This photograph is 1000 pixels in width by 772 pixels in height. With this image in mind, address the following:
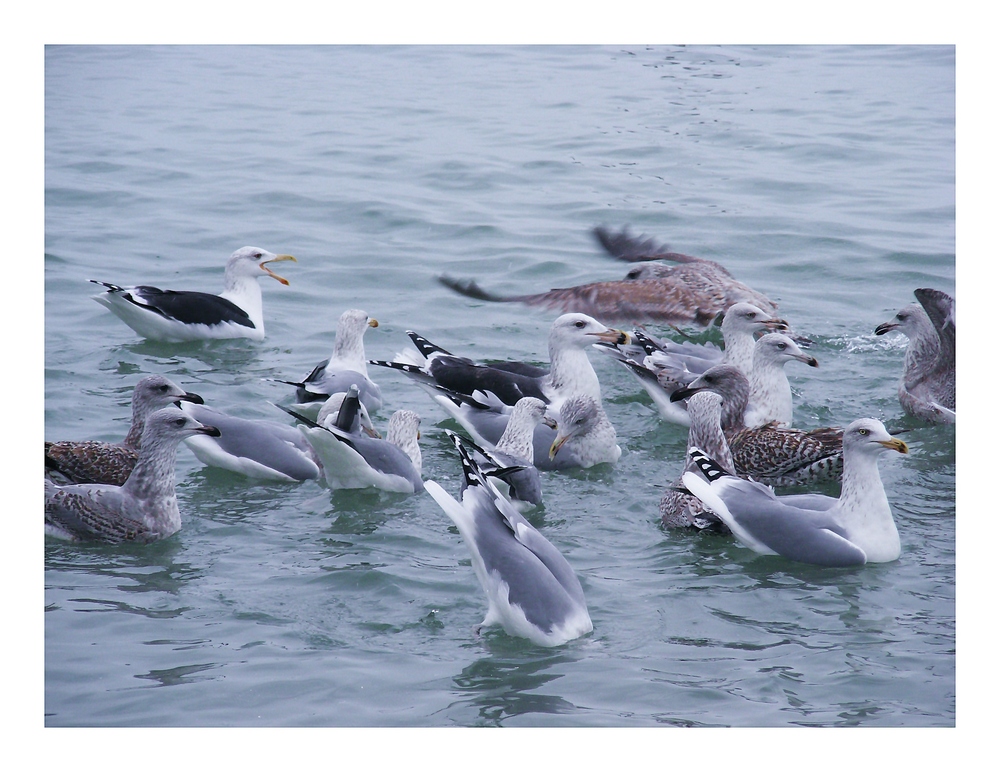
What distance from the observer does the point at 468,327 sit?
37.8ft

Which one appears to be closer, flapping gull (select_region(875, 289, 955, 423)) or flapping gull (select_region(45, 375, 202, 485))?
flapping gull (select_region(45, 375, 202, 485))

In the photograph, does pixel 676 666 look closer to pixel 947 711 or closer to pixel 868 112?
pixel 947 711

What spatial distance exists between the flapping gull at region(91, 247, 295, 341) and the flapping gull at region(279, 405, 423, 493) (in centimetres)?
309

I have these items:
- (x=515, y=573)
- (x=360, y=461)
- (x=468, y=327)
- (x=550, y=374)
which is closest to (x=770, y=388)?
(x=550, y=374)

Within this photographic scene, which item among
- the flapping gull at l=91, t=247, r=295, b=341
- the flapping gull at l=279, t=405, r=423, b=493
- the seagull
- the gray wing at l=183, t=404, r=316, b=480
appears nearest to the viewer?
the flapping gull at l=279, t=405, r=423, b=493

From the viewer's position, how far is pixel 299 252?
44.7 ft

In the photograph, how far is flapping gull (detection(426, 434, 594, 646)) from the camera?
5.89m

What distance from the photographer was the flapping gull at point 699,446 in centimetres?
749

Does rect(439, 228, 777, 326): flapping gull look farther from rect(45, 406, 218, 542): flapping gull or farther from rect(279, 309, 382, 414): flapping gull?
rect(45, 406, 218, 542): flapping gull

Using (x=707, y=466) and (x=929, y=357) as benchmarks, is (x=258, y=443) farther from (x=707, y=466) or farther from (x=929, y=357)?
(x=929, y=357)

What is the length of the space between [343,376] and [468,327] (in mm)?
2366

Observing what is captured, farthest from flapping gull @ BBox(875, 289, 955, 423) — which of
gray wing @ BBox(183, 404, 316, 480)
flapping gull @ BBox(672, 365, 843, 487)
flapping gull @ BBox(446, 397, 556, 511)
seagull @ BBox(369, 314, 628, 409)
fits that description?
gray wing @ BBox(183, 404, 316, 480)

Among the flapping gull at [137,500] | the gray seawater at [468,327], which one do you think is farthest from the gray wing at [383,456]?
the flapping gull at [137,500]

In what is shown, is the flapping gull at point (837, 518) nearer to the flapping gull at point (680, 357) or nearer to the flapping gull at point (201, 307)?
the flapping gull at point (680, 357)
